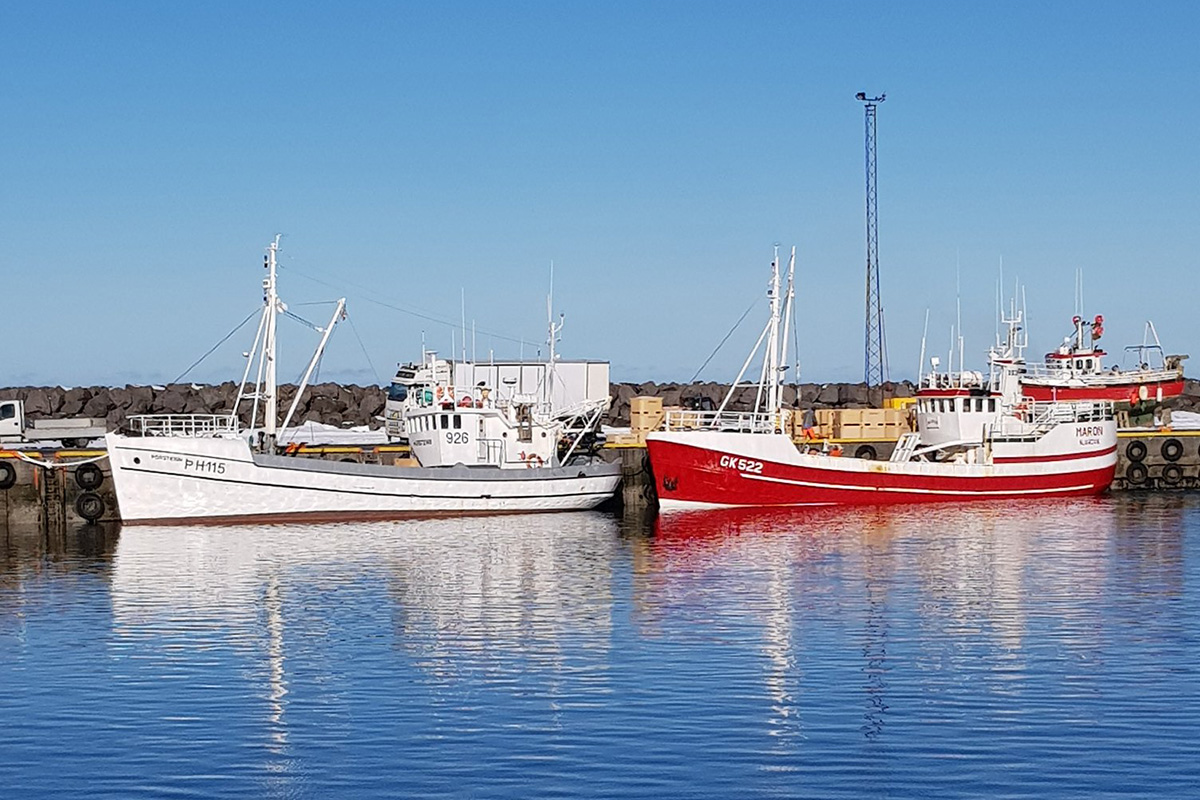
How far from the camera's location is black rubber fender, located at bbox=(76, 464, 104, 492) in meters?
51.1

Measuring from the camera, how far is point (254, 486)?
49594 millimetres

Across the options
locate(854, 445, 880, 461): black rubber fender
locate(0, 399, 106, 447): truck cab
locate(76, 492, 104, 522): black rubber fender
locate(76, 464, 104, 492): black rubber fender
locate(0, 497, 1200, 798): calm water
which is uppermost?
locate(0, 399, 106, 447): truck cab

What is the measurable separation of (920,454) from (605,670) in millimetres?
36081

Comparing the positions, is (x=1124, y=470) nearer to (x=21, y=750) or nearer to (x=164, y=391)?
(x=164, y=391)

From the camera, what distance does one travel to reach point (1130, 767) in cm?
1806

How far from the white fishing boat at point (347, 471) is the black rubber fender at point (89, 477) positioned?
80.2 inches

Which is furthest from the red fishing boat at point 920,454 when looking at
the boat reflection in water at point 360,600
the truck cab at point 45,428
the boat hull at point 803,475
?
the truck cab at point 45,428

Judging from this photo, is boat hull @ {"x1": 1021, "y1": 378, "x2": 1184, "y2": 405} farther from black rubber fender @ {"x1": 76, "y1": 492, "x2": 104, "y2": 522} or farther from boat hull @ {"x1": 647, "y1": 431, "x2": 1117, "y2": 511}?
black rubber fender @ {"x1": 76, "y1": 492, "x2": 104, "y2": 522}

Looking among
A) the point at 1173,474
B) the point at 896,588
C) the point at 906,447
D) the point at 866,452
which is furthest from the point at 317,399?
the point at 896,588

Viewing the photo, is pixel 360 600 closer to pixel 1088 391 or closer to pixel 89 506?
pixel 89 506

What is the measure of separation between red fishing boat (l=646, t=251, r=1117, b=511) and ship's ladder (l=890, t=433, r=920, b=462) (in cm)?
5

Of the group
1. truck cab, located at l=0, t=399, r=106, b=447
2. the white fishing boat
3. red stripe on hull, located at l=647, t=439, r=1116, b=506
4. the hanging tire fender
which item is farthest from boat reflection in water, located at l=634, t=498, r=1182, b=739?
truck cab, located at l=0, t=399, r=106, b=447

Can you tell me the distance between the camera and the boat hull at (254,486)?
49.2 m

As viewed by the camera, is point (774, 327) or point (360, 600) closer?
point (360, 600)
